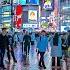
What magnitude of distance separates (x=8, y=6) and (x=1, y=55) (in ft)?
225

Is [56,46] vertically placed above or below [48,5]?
above

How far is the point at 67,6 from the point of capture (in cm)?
8350

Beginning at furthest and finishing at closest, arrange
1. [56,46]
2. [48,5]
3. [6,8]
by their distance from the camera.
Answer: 1. [6,8]
2. [48,5]
3. [56,46]

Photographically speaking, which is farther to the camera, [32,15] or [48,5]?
[32,15]

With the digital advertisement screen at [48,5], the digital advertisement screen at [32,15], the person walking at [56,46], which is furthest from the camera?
the digital advertisement screen at [32,15]

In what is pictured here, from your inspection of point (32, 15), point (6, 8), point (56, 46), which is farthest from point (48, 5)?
point (56, 46)

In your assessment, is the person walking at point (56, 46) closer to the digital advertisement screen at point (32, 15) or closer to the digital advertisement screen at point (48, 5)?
the digital advertisement screen at point (48, 5)

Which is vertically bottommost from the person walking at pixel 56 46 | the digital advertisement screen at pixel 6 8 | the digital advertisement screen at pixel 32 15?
the digital advertisement screen at pixel 32 15

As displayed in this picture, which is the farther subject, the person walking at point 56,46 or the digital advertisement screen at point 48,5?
the digital advertisement screen at point 48,5

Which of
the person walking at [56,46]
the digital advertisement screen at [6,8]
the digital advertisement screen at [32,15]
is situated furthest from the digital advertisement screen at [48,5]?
the person walking at [56,46]

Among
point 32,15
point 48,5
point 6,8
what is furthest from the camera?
point 32,15

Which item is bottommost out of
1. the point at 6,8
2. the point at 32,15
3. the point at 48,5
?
the point at 32,15

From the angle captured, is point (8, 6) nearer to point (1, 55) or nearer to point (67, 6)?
point (67, 6)

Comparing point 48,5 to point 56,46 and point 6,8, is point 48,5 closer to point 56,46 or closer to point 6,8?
point 6,8
